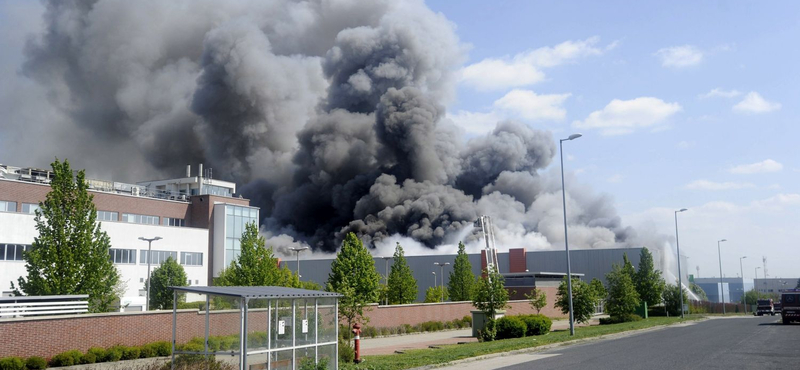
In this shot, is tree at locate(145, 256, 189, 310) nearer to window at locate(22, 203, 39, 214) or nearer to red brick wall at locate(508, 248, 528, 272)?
window at locate(22, 203, 39, 214)

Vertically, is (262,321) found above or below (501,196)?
below

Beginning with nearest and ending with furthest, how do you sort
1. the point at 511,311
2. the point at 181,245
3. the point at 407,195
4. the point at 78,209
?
the point at 78,209 → the point at 511,311 → the point at 181,245 → the point at 407,195

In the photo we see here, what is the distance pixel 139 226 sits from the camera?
169 ft

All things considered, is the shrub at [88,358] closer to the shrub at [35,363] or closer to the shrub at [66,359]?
the shrub at [66,359]

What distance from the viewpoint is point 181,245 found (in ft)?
183

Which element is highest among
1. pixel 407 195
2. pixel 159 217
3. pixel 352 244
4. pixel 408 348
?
pixel 407 195

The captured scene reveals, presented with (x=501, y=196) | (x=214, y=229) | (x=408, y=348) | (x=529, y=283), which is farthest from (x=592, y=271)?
→ (x=408, y=348)

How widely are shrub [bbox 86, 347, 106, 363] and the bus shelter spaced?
6570 millimetres

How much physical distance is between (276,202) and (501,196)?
35.7 metres

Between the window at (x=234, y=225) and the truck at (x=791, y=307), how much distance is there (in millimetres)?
41994

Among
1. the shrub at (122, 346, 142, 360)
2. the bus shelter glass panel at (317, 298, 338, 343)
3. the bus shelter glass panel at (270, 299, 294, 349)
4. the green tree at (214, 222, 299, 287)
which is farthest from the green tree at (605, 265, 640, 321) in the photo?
the bus shelter glass panel at (270, 299, 294, 349)

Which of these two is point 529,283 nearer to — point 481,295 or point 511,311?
point 511,311

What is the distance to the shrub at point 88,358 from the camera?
21.0m

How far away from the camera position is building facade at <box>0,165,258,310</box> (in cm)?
4359
